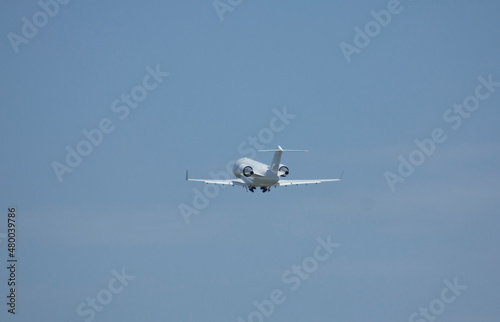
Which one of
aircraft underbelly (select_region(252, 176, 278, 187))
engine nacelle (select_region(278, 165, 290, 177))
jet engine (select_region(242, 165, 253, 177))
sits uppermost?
jet engine (select_region(242, 165, 253, 177))

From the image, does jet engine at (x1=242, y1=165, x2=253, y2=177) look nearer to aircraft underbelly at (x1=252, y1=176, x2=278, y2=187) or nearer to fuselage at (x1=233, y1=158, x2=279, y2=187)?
fuselage at (x1=233, y1=158, x2=279, y2=187)

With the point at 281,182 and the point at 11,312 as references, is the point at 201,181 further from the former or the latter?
the point at 11,312

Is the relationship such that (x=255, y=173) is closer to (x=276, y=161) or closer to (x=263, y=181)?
(x=263, y=181)

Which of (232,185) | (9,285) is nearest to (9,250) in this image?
(9,285)

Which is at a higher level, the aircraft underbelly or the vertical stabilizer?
the vertical stabilizer

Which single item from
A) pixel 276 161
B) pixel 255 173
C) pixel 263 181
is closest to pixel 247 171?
pixel 255 173

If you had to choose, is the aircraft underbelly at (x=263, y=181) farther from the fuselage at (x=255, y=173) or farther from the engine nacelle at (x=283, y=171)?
the engine nacelle at (x=283, y=171)

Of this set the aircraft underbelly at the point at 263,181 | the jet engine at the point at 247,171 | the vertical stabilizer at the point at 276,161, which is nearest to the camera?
the aircraft underbelly at the point at 263,181

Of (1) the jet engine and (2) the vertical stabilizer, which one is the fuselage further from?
(2) the vertical stabilizer

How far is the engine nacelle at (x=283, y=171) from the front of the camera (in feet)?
542

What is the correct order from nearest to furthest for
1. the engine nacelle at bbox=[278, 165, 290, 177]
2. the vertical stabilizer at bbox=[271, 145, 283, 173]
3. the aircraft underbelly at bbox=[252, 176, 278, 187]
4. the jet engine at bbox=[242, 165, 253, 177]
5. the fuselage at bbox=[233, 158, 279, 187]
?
the aircraft underbelly at bbox=[252, 176, 278, 187]
the fuselage at bbox=[233, 158, 279, 187]
the vertical stabilizer at bbox=[271, 145, 283, 173]
the engine nacelle at bbox=[278, 165, 290, 177]
the jet engine at bbox=[242, 165, 253, 177]

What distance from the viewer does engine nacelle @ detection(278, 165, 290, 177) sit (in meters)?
165

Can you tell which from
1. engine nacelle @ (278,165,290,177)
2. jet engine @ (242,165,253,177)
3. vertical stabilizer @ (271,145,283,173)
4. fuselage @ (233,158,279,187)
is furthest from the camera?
jet engine @ (242,165,253,177)

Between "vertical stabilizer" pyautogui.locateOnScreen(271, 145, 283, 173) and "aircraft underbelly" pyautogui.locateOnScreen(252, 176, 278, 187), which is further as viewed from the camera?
"vertical stabilizer" pyautogui.locateOnScreen(271, 145, 283, 173)
